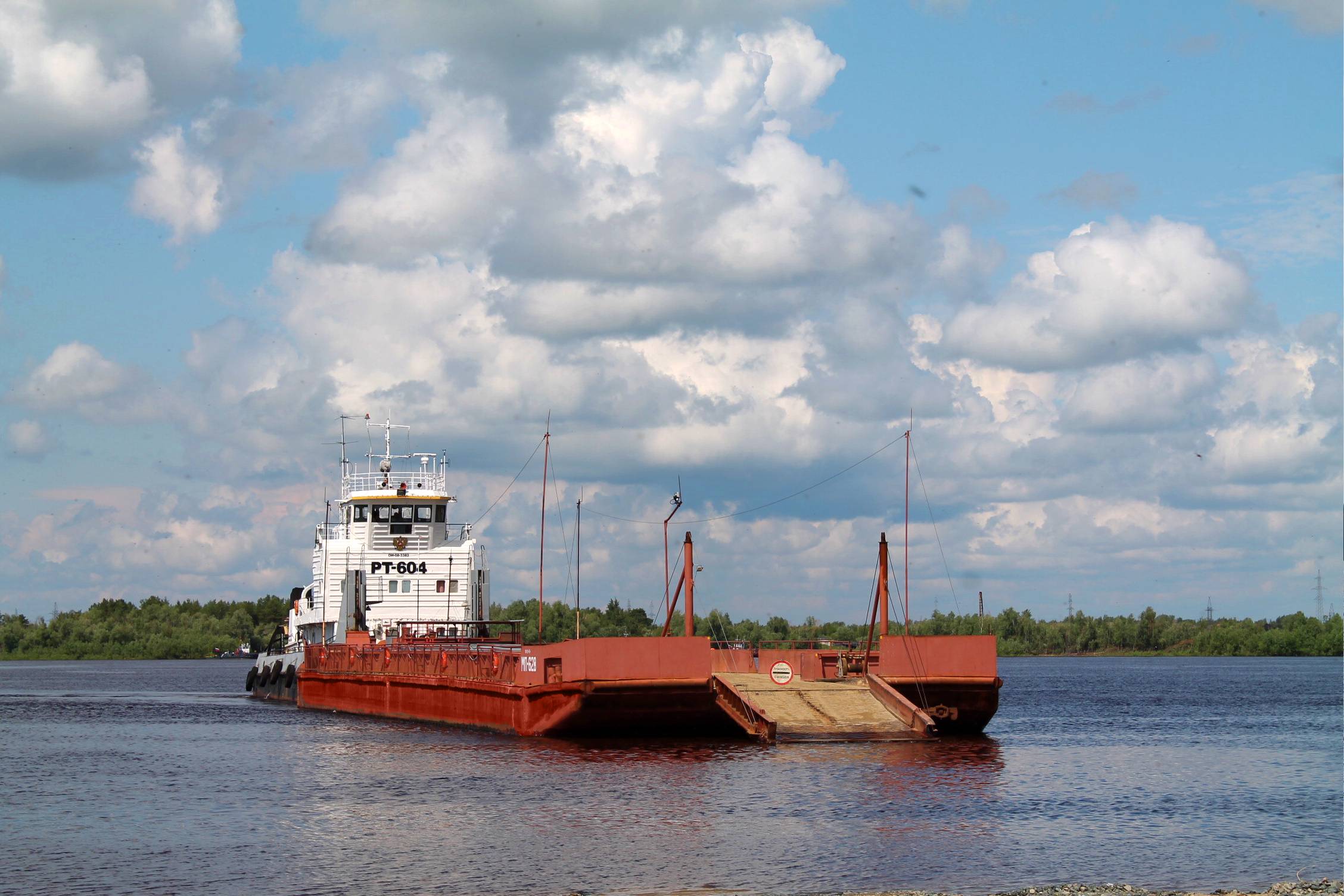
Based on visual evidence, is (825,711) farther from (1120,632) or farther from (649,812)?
(1120,632)

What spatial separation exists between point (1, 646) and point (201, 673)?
62.4 metres

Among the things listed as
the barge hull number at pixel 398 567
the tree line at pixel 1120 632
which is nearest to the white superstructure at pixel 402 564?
the barge hull number at pixel 398 567

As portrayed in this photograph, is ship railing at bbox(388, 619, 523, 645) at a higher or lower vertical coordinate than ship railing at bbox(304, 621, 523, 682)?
higher

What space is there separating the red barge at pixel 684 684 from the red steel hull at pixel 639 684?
3 cm

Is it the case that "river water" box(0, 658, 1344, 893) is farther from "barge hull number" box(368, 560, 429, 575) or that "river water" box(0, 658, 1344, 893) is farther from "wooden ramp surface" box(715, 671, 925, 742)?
"barge hull number" box(368, 560, 429, 575)

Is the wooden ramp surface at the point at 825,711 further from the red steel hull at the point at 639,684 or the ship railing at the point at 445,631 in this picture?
the ship railing at the point at 445,631

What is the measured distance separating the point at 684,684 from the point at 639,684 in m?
0.98

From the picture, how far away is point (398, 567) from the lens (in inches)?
2026

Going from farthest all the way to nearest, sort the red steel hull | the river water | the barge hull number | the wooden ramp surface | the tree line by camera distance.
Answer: the tree line, the barge hull number, the wooden ramp surface, the red steel hull, the river water

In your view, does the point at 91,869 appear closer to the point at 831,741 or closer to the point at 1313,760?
the point at 831,741

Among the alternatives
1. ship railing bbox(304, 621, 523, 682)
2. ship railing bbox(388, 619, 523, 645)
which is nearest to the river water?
ship railing bbox(304, 621, 523, 682)

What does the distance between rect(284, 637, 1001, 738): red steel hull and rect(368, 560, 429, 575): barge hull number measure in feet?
36.1

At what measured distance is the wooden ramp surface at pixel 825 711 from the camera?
32219 mm

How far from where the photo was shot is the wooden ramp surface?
32219 millimetres
